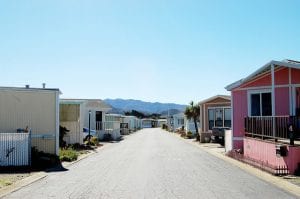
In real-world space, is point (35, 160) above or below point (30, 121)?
below

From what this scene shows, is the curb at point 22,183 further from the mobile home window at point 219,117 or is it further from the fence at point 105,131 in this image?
the fence at point 105,131

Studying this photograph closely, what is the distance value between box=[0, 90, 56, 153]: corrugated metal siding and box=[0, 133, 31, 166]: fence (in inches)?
125

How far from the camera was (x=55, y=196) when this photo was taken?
11055mm

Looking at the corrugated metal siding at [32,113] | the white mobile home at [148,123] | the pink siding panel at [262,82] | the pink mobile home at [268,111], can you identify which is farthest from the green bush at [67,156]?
the white mobile home at [148,123]

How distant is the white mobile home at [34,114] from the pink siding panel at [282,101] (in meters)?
11.0

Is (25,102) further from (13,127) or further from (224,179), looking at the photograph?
(224,179)

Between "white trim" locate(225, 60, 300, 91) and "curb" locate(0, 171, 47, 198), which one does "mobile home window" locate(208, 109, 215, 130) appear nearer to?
"white trim" locate(225, 60, 300, 91)

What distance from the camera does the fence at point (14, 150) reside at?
18.1 m

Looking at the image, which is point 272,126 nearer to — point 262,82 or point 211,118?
point 262,82

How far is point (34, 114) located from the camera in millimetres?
21734

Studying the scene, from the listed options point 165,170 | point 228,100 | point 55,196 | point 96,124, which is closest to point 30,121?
point 165,170

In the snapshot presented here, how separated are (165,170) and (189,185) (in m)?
4.18

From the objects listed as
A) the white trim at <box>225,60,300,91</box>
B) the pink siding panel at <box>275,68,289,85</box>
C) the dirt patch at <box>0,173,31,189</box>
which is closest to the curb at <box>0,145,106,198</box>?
the dirt patch at <box>0,173,31,189</box>

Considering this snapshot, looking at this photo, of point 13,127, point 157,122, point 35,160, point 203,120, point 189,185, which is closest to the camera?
point 189,185
